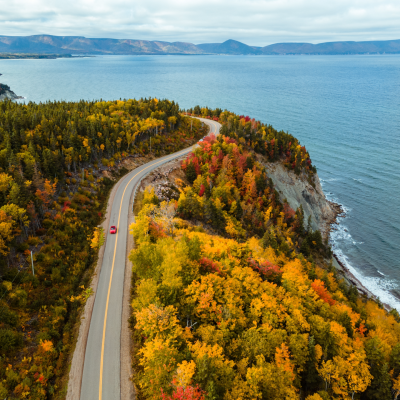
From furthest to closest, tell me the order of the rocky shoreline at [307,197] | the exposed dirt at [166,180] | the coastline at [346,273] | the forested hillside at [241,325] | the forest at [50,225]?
the rocky shoreline at [307,197], the exposed dirt at [166,180], the coastline at [346,273], the forest at [50,225], the forested hillside at [241,325]

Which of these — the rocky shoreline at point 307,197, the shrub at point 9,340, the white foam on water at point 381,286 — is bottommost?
the white foam on water at point 381,286

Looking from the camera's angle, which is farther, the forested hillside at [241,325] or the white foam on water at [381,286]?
the white foam on water at [381,286]

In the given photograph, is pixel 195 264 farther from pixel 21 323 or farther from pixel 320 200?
pixel 320 200

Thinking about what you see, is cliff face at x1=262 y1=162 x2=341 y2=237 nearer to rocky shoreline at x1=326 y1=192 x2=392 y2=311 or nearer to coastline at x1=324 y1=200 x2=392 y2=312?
rocky shoreline at x1=326 y1=192 x2=392 y2=311

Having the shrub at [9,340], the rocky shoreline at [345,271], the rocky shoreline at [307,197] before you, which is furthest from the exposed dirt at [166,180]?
the rocky shoreline at [345,271]

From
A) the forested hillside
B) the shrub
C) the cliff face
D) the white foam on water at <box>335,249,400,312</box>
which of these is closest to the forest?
the shrub

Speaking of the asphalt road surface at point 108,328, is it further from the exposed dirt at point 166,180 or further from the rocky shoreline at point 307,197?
the rocky shoreline at point 307,197

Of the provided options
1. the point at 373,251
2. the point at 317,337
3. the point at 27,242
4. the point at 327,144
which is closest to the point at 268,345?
the point at 317,337

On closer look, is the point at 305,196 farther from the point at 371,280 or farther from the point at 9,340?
the point at 9,340
